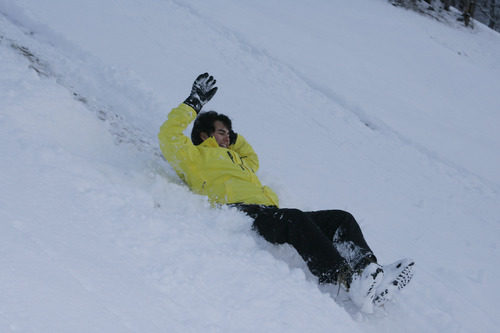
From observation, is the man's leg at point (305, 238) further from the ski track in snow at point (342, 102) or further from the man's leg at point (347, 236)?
the ski track in snow at point (342, 102)

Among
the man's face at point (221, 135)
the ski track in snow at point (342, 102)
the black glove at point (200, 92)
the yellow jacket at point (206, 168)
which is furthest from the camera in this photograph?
the ski track in snow at point (342, 102)

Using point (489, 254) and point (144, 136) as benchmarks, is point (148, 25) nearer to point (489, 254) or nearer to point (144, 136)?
point (144, 136)

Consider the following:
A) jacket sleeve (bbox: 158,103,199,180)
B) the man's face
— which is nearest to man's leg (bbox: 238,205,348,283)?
jacket sleeve (bbox: 158,103,199,180)

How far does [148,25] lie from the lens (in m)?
6.66

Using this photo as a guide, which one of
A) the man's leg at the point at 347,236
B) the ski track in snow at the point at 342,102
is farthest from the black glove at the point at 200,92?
the ski track in snow at the point at 342,102

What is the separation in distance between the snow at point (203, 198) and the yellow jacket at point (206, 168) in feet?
0.55

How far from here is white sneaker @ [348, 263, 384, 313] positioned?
249 centimetres

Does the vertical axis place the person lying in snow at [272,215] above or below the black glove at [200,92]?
below

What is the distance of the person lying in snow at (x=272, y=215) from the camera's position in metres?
2.57

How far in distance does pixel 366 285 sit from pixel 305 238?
16.7 inches

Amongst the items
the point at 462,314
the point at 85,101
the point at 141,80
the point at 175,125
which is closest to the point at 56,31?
the point at 141,80

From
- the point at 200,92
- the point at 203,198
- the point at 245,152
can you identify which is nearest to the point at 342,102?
the point at 245,152

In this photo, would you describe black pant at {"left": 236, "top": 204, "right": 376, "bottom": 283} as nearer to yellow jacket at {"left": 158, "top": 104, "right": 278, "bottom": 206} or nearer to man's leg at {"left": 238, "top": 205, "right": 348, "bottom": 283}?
man's leg at {"left": 238, "top": 205, "right": 348, "bottom": 283}

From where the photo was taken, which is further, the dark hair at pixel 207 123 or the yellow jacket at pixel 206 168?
the dark hair at pixel 207 123
